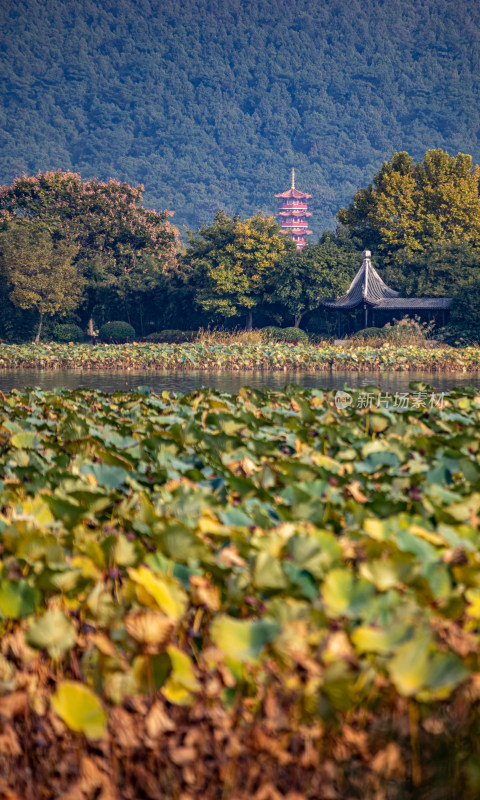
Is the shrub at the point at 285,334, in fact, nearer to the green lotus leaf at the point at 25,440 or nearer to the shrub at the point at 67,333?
the shrub at the point at 67,333


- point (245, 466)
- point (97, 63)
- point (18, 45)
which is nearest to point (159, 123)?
point (97, 63)

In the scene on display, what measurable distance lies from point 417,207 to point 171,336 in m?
13.6

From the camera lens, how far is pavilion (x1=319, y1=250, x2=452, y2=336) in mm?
34088

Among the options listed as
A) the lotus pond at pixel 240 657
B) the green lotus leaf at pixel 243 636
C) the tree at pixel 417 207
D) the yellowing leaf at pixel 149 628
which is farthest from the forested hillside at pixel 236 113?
the green lotus leaf at pixel 243 636

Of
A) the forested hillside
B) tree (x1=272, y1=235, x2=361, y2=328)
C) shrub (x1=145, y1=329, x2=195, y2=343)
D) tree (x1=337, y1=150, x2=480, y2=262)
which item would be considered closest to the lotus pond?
tree (x1=272, y1=235, x2=361, y2=328)

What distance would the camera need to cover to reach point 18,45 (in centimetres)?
19412

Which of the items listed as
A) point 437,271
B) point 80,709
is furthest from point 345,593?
point 437,271

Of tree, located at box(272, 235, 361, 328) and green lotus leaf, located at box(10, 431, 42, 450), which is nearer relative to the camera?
green lotus leaf, located at box(10, 431, 42, 450)

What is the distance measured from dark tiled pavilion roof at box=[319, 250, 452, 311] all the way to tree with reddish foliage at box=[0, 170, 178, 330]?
8.62 metres

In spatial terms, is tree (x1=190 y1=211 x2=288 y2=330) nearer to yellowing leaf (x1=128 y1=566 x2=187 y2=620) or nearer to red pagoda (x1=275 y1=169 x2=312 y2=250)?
yellowing leaf (x1=128 y1=566 x2=187 y2=620)

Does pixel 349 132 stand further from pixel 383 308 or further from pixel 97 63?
pixel 383 308

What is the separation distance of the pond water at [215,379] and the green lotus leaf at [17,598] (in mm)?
15980

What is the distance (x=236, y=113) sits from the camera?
17262 centimetres

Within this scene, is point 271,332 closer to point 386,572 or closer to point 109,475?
point 109,475
